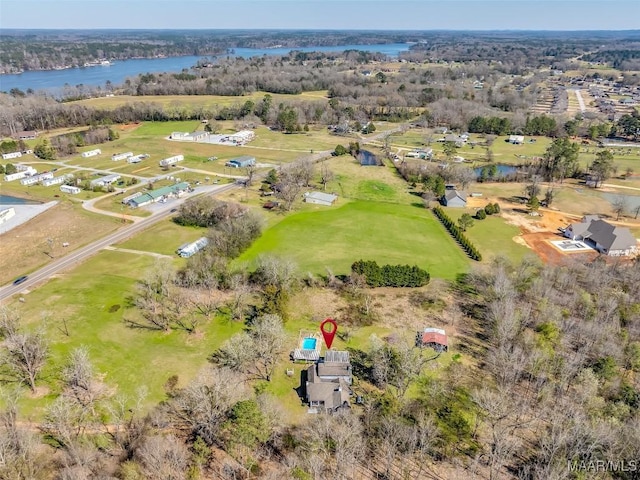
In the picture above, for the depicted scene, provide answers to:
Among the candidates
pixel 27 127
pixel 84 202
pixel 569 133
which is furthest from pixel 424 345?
pixel 27 127

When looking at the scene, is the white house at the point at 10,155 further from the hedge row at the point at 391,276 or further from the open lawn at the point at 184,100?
the hedge row at the point at 391,276

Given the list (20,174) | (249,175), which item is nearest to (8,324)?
(249,175)

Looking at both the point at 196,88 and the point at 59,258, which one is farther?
the point at 196,88

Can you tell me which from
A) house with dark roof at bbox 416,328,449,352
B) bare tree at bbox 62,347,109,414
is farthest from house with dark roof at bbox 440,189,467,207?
bare tree at bbox 62,347,109,414

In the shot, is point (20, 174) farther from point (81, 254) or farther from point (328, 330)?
point (328, 330)

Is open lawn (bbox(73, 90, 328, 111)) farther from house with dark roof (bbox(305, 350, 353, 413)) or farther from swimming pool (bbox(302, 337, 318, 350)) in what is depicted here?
house with dark roof (bbox(305, 350, 353, 413))

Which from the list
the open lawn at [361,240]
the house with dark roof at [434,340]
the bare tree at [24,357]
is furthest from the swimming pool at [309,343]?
the bare tree at [24,357]

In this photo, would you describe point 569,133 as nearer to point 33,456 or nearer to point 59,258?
point 59,258

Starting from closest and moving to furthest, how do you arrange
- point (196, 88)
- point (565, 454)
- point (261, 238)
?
point (565, 454) → point (261, 238) → point (196, 88)
